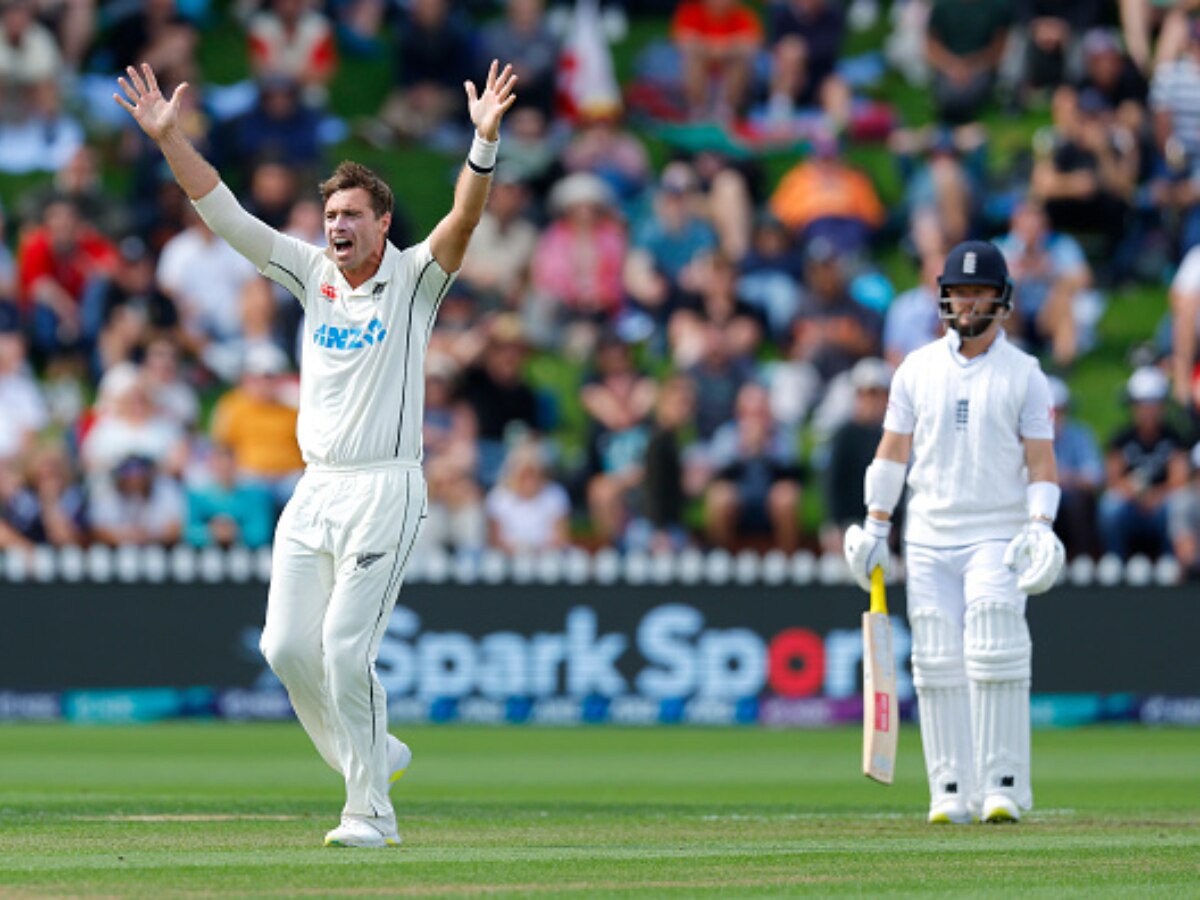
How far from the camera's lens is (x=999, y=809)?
10.1 metres

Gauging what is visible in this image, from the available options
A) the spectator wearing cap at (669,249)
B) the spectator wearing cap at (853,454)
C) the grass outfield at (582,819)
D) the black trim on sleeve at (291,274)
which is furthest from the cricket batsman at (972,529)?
the spectator wearing cap at (669,249)

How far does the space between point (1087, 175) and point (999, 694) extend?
38.0 feet

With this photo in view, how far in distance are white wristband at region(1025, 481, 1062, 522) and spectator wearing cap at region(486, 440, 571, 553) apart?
803 centimetres

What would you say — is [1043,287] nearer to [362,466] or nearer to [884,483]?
[884,483]

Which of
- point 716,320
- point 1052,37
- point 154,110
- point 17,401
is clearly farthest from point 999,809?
point 1052,37

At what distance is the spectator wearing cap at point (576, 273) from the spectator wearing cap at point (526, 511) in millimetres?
2315

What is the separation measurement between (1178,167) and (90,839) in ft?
47.8

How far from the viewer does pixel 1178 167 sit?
21.4 metres

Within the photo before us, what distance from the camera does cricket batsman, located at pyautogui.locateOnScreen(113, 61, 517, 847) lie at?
865cm

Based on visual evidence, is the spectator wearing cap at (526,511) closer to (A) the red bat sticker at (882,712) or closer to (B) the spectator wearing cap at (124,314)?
(B) the spectator wearing cap at (124,314)

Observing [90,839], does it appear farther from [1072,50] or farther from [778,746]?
[1072,50]

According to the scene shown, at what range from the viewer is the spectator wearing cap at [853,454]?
1775cm

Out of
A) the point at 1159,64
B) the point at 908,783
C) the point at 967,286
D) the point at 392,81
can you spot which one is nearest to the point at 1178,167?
the point at 1159,64

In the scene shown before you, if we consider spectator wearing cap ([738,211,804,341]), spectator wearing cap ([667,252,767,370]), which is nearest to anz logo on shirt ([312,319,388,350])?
spectator wearing cap ([667,252,767,370])
